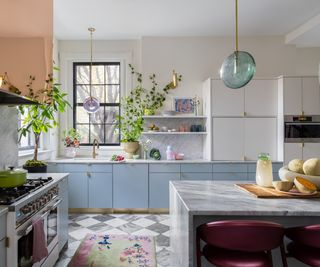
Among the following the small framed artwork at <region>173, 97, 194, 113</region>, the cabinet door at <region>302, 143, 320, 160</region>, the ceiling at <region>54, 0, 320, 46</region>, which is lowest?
the cabinet door at <region>302, 143, 320, 160</region>

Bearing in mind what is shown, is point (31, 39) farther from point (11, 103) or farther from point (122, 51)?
point (122, 51)

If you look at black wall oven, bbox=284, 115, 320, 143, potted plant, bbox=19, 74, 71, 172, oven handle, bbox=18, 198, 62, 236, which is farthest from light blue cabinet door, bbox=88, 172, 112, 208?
black wall oven, bbox=284, 115, 320, 143

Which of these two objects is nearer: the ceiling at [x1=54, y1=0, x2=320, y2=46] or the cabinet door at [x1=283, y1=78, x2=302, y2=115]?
the ceiling at [x1=54, y1=0, x2=320, y2=46]

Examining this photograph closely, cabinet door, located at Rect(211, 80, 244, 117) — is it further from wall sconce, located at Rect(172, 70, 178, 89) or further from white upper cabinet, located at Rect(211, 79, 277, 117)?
wall sconce, located at Rect(172, 70, 178, 89)

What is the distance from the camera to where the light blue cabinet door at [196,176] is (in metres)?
4.28

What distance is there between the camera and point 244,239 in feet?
4.81

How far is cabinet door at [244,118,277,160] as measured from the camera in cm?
436

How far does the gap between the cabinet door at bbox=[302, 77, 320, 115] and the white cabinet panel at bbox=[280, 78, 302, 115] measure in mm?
66

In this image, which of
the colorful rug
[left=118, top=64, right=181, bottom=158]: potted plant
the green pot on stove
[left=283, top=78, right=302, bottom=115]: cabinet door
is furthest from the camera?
[left=118, top=64, right=181, bottom=158]: potted plant

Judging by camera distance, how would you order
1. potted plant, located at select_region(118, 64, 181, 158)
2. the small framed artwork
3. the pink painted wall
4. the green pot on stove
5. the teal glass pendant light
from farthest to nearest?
the small framed artwork
potted plant, located at select_region(118, 64, 181, 158)
the pink painted wall
the teal glass pendant light
the green pot on stove

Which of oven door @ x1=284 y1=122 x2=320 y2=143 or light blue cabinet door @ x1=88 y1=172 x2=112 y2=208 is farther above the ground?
oven door @ x1=284 y1=122 x2=320 y2=143

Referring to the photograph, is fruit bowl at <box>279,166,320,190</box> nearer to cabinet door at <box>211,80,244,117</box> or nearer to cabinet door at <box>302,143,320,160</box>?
cabinet door at <box>211,80,244,117</box>

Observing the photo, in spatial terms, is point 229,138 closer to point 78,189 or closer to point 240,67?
point 240,67

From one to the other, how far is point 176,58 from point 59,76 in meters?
2.19
